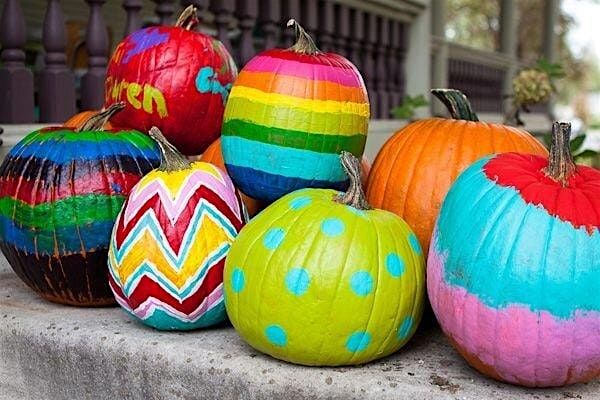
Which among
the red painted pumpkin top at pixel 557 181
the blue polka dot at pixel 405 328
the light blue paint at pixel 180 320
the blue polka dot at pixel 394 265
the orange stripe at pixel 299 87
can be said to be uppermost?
the orange stripe at pixel 299 87

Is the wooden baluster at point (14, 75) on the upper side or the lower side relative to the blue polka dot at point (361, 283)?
upper

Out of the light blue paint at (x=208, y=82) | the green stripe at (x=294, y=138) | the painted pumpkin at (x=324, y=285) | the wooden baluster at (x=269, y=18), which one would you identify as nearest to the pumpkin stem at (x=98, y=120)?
the light blue paint at (x=208, y=82)

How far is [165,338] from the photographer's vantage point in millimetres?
1649

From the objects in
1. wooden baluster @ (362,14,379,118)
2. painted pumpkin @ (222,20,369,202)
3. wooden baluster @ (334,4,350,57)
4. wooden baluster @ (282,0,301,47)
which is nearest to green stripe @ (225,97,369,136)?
painted pumpkin @ (222,20,369,202)

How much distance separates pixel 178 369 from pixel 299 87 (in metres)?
0.68

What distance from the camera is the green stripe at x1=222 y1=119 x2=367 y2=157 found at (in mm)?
1749

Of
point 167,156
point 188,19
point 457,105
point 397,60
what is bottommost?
point 167,156

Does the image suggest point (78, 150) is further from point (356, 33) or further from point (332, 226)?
point (356, 33)

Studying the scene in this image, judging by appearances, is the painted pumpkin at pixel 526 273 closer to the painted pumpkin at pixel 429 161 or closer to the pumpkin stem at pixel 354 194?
the pumpkin stem at pixel 354 194

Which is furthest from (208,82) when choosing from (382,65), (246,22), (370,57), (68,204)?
(382,65)

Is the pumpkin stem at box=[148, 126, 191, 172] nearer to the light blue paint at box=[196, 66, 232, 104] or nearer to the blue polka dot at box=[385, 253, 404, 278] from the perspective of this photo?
the light blue paint at box=[196, 66, 232, 104]

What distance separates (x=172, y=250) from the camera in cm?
163

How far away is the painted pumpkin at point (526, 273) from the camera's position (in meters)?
1.31

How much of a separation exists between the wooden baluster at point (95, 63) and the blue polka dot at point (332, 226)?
6.26 ft
